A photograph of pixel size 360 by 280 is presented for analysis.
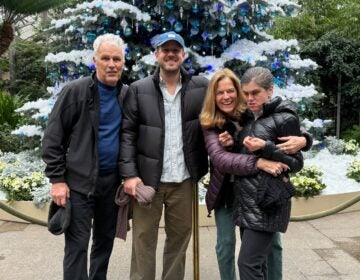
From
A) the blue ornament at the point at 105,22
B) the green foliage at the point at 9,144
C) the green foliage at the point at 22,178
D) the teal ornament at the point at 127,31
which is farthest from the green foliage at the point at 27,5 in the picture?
the teal ornament at the point at 127,31

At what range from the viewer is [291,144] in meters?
2.71

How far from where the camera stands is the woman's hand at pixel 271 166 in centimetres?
270

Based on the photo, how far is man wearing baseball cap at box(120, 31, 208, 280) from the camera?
3148mm

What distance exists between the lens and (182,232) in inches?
134

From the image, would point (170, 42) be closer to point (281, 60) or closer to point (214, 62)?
point (214, 62)

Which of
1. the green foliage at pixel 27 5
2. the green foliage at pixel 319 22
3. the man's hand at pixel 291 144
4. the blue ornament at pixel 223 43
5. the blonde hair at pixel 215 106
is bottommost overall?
the man's hand at pixel 291 144

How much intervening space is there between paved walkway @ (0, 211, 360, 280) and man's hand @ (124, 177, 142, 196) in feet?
4.25

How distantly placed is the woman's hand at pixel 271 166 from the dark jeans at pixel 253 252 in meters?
0.36

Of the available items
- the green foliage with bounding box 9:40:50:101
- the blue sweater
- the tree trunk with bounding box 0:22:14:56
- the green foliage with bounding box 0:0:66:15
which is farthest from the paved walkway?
→ the green foliage with bounding box 9:40:50:101

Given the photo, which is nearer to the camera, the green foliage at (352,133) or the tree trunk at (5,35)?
the green foliage at (352,133)

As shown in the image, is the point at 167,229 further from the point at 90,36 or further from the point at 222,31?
the point at 90,36

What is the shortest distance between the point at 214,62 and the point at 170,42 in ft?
12.3

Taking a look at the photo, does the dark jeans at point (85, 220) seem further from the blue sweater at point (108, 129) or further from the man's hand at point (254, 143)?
the man's hand at point (254, 143)

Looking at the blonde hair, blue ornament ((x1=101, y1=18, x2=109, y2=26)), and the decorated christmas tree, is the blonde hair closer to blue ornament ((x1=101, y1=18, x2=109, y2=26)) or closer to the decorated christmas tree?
the decorated christmas tree
